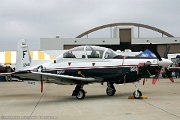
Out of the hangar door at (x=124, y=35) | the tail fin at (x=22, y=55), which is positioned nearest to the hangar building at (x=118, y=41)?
the hangar door at (x=124, y=35)

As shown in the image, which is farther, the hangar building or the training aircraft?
the hangar building

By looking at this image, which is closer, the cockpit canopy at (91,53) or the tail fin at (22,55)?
the cockpit canopy at (91,53)

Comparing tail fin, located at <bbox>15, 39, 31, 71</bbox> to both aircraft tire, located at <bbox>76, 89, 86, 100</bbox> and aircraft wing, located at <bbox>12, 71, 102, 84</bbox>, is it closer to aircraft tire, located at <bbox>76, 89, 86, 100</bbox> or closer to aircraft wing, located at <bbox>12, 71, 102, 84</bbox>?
aircraft wing, located at <bbox>12, 71, 102, 84</bbox>

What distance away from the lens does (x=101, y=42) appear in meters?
54.5

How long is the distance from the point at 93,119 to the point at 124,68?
14.4ft

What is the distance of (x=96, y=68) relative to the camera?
11.1 m

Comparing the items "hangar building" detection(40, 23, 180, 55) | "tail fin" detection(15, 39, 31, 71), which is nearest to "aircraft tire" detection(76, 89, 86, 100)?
"tail fin" detection(15, 39, 31, 71)

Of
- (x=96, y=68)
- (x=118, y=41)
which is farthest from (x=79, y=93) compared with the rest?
(x=118, y=41)

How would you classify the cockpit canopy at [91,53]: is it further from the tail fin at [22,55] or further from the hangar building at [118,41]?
the hangar building at [118,41]

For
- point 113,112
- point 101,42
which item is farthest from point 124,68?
point 101,42

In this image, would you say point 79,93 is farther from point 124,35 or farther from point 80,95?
point 124,35

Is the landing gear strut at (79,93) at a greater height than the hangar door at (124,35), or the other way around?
the hangar door at (124,35)

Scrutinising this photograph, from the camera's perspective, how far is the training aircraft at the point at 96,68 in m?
10.5

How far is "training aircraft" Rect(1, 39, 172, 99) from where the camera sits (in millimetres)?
10508
